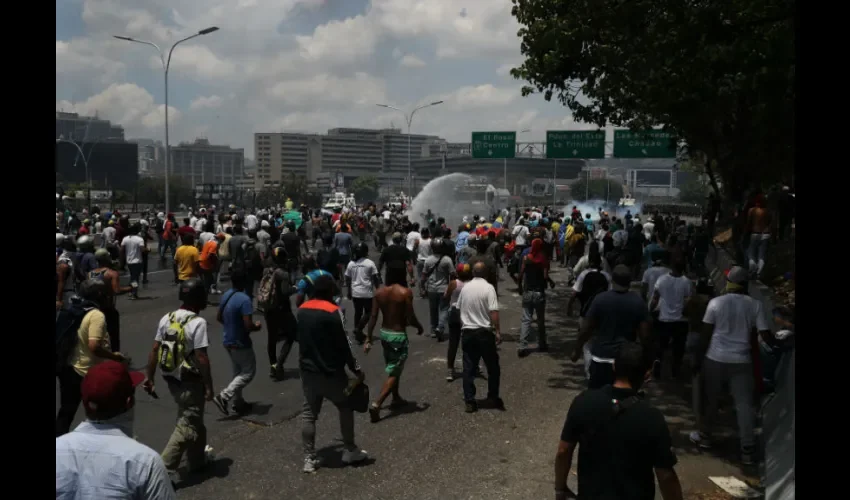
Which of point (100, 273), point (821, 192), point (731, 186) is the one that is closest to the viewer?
point (821, 192)

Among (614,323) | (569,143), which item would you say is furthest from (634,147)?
(614,323)

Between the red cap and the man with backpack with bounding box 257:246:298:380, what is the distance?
18.5 ft

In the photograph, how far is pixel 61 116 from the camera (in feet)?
647

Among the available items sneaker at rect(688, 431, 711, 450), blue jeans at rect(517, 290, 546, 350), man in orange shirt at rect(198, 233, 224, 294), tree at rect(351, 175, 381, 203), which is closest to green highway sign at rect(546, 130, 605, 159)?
man in orange shirt at rect(198, 233, 224, 294)

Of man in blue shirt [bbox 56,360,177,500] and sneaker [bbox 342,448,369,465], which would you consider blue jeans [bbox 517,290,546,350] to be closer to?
sneaker [bbox 342,448,369,465]

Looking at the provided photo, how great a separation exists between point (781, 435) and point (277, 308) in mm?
5795

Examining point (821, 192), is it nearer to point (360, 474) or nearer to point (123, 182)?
point (360, 474)

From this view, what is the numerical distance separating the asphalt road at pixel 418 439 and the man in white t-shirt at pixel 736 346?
53cm

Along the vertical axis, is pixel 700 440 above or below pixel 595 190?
below

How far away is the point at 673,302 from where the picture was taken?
8.51m

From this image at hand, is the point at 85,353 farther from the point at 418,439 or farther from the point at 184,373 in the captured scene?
the point at 418,439

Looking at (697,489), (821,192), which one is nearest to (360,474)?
(697,489)

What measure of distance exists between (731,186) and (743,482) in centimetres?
2005

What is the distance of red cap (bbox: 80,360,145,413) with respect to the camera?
10.1 ft
